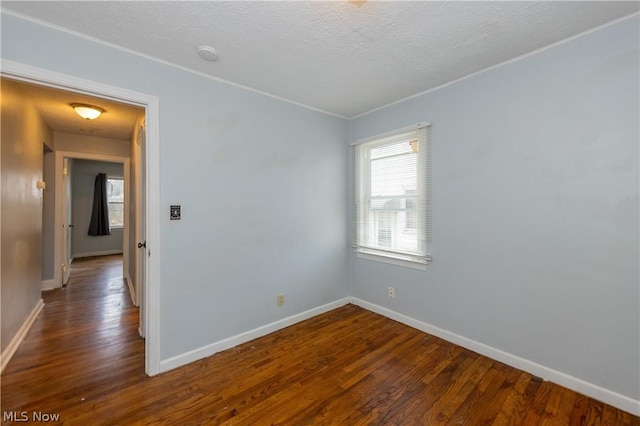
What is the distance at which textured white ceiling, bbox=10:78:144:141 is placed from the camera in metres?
2.77

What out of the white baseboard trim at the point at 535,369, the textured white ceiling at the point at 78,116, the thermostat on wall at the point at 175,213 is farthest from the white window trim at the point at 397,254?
the textured white ceiling at the point at 78,116

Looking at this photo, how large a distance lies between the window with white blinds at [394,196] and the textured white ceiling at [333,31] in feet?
2.54

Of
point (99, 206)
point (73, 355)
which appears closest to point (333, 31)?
point (73, 355)

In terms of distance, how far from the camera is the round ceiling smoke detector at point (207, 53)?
194 cm

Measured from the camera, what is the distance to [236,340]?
2.55m

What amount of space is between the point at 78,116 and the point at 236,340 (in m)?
3.52

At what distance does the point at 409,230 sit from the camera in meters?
2.94

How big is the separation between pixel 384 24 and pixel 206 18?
3.68 feet

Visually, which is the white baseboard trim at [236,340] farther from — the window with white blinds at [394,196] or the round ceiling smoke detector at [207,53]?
the round ceiling smoke detector at [207,53]

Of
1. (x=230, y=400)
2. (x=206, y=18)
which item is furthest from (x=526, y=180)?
(x=230, y=400)

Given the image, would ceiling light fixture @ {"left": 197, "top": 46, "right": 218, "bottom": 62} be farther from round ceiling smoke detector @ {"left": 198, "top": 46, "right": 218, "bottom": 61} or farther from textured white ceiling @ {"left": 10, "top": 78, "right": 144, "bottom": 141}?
textured white ceiling @ {"left": 10, "top": 78, "right": 144, "bottom": 141}

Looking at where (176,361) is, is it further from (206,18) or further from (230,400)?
(206,18)

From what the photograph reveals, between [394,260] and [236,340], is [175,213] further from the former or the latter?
[394,260]

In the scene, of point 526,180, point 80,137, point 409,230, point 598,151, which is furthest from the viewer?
point 80,137
